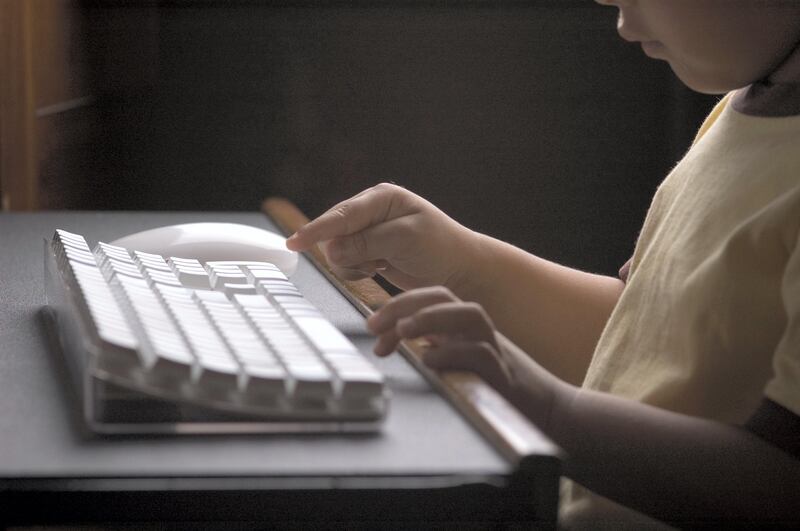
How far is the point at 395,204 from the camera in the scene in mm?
848

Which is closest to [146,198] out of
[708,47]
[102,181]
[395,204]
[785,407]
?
[102,181]

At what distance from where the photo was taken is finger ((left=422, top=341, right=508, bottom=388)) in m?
0.53

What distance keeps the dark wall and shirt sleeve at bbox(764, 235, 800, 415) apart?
125 cm

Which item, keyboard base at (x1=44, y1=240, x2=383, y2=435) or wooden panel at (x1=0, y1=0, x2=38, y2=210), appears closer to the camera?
keyboard base at (x1=44, y1=240, x2=383, y2=435)

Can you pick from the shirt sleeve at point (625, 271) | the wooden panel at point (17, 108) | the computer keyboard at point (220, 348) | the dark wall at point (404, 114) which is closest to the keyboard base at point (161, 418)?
the computer keyboard at point (220, 348)

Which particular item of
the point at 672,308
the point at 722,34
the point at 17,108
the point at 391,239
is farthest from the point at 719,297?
the point at 17,108

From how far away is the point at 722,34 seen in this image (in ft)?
2.22

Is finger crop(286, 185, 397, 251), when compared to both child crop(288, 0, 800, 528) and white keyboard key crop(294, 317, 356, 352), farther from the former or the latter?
white keyboard key crop(294, 317, 356, 352)

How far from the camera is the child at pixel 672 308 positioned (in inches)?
21.5

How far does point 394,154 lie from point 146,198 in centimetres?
40

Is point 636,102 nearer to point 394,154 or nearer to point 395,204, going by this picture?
point 394,154

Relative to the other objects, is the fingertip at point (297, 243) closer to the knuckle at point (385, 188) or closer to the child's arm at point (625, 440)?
the knuckle at point (385, 188)

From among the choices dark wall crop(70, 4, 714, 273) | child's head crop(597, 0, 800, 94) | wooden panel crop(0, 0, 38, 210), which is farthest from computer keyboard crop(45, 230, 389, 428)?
dark wall crop(70, 4, 714, 273)

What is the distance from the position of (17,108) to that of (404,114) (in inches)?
23.1
